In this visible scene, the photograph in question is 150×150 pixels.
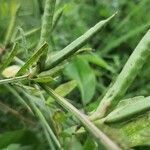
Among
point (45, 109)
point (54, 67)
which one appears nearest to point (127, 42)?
point (45, 109)

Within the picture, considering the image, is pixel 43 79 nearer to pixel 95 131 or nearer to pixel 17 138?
pixel 95 131

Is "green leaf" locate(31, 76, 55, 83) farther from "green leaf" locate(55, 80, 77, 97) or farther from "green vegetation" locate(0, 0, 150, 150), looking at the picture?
"green leaf" locate(55, 80, 77, 97)

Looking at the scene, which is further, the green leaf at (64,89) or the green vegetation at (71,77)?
the green leaf at (64,89)

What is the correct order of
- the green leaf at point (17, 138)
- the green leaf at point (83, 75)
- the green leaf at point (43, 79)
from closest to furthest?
the green leaf at point (43, 79) → the green leaf at point (17, 138) → the green leaf at point (83, 75)

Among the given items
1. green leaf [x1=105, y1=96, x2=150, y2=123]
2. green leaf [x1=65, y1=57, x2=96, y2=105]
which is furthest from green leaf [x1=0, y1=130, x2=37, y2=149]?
green leaf [x1=105, y1=96, x2=150, y2=123]

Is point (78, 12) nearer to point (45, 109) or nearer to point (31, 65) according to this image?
point (45, 109)

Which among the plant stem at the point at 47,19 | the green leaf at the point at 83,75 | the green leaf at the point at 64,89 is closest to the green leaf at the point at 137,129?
the plant stem at the point at 47,19

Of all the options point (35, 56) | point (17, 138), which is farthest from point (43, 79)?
point (17, 138)

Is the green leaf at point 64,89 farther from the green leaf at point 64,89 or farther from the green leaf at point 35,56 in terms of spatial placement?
the green leaf at point 35,56

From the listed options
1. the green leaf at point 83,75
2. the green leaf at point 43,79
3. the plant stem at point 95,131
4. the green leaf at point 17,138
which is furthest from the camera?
the green leaf at point 83,75
